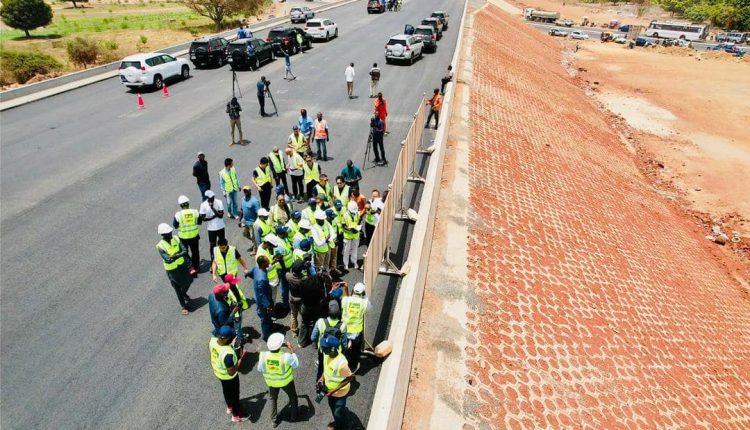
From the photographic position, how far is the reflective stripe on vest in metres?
9.09

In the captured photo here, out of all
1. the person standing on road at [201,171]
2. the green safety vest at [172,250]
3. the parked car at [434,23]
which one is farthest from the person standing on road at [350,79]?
the parked car at [434,23]

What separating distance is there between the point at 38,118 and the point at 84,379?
1805cm

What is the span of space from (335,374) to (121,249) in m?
7.50

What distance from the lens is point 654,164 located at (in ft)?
80.1

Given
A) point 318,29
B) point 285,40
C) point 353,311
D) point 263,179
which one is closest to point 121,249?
point 263,179

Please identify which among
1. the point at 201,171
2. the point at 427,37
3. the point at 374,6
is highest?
the point at 374,6

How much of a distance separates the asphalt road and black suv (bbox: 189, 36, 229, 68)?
4.55m

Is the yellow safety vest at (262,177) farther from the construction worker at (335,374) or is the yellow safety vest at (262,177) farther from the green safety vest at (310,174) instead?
the construction worker at (335,374)

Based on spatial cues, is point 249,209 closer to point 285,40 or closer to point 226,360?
point 226,360

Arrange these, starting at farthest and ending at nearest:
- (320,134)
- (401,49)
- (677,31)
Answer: (677,31)
(401,49)
(320,134)

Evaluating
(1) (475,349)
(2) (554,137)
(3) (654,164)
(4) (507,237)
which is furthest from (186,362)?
(3) (654,164)

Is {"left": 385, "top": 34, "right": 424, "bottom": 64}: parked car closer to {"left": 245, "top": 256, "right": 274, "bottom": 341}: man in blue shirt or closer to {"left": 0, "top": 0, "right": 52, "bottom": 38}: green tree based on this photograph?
{"left": 245, "top": 256, "right": 274, "bottom": 341}: man in blue shirt

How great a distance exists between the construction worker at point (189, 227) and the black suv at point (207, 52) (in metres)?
22.3

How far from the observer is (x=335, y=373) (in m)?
5.95
